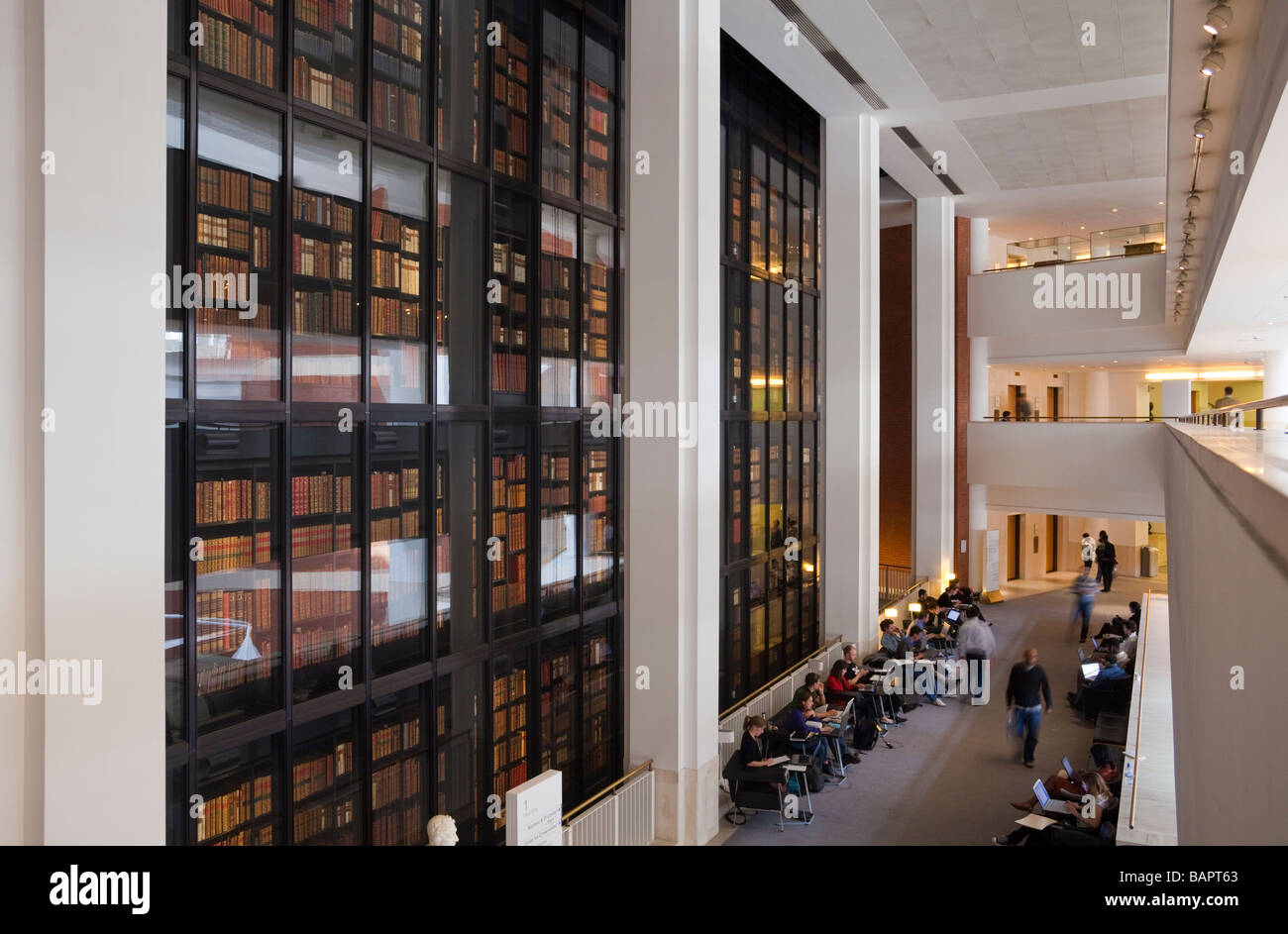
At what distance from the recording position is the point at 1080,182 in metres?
19.1

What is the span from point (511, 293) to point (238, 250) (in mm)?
2788

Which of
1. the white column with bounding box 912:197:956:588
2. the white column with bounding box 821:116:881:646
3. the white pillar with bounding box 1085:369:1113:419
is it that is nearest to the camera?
the white column with bounding box 821:116:881:646

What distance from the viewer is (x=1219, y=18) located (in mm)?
4711

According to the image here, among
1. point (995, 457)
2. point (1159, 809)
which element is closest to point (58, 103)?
point (1159, 809)

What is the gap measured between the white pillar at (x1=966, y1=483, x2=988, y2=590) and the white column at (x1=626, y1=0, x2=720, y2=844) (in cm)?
1527

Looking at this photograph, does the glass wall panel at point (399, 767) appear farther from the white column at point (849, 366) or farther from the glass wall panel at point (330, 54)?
the white column at point (849, 366)

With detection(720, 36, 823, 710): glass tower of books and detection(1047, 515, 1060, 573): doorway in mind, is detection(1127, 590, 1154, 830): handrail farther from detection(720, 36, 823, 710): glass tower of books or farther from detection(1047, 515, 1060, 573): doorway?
detection(1047, 515, 1060, 573): doorway

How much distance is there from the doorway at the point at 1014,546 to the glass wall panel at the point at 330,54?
24913 millimetres

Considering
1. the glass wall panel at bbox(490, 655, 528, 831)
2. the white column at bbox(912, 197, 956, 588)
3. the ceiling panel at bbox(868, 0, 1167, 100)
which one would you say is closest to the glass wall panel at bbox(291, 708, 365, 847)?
the glass wall panel at bbox(490, 655, 528, 831)

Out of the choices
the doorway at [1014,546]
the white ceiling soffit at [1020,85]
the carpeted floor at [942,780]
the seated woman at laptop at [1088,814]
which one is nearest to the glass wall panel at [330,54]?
the white ceiling soffit at [1020,85]

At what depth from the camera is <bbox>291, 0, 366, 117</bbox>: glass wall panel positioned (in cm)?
613

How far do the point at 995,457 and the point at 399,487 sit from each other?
1811cm

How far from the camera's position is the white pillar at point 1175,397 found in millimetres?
19375

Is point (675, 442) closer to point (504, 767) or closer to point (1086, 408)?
point (504, 767)
